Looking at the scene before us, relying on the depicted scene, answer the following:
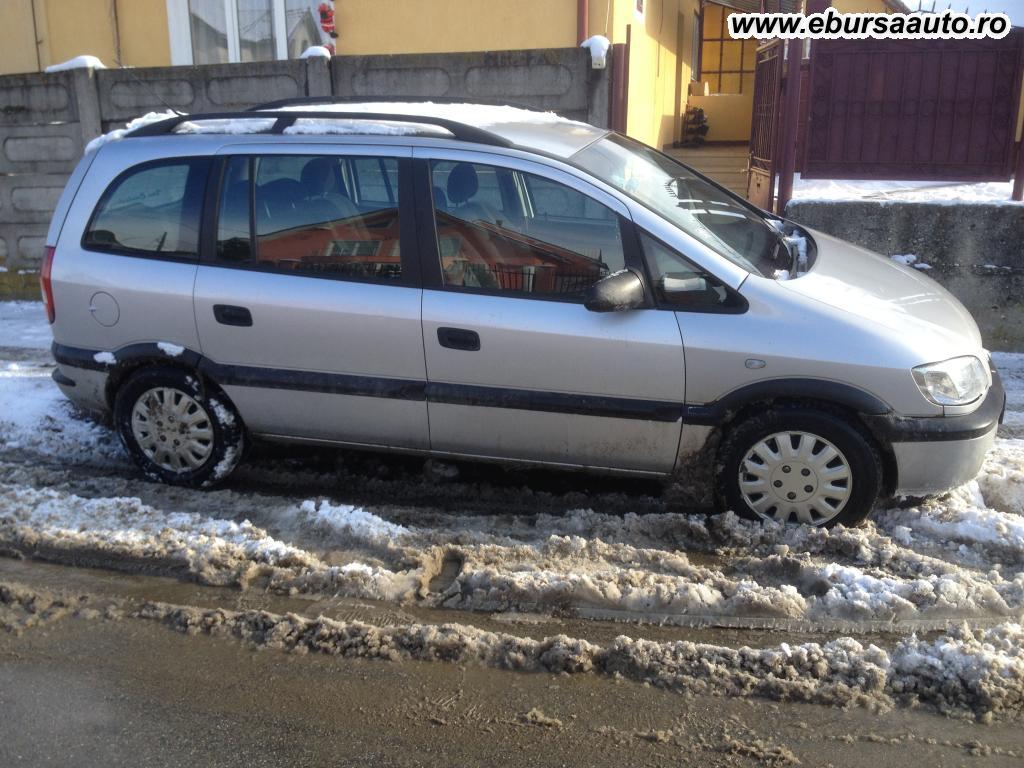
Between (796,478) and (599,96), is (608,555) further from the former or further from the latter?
(599,96)

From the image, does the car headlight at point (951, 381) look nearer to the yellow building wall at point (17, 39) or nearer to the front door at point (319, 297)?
the front door at point (319, 297)

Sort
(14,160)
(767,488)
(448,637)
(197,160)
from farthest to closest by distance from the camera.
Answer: (14,160) < (197,160) < (767,488) < (448,637)

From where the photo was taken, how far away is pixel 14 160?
29.3ft

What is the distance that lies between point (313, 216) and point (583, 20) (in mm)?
6335

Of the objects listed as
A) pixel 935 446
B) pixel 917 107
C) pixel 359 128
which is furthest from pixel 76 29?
pixel 935 446

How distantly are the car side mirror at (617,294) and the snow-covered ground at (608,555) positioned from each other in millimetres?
1004

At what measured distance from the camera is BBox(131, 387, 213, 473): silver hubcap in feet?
15.6

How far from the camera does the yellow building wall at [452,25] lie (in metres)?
10.0

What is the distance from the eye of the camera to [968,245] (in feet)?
24.0

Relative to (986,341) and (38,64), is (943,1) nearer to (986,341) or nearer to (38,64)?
(986,341)

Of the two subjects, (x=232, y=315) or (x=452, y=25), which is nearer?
(x=232, y=315)

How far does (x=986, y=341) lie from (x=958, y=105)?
2.01 meters

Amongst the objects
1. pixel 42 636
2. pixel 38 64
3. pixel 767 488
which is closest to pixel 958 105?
pixel 767 488

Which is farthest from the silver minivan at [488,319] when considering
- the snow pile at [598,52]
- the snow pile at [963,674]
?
the snow pile at [598,52]
